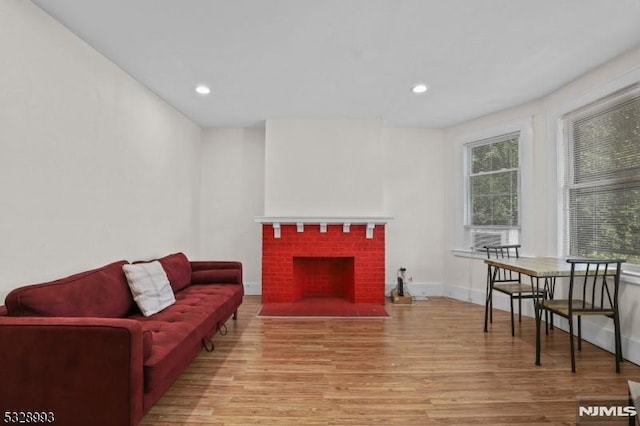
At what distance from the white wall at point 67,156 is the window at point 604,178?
14.7ft

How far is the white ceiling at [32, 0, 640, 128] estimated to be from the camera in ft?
6.81

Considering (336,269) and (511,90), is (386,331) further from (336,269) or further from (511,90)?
(511,90)

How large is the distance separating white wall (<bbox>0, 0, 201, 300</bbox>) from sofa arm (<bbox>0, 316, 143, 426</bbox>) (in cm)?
57

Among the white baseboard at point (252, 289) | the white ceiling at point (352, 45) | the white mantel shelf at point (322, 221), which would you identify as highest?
the white ceiling at point (352, 45)

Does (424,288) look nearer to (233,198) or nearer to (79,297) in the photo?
(233,198)

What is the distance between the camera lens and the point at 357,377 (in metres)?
2.29

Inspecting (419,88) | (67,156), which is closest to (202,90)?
(67,156)

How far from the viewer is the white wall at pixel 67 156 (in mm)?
1859

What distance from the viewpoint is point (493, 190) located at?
4238mm

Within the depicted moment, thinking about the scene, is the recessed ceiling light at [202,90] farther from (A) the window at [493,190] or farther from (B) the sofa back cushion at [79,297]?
(A) the window at [493,190]

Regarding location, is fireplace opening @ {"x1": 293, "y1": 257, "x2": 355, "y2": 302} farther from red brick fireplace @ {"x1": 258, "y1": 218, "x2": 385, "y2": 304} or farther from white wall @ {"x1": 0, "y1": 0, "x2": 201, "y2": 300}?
white wall @ {"x1": 0, "y1": 0, "x2": 201, "y2": 300}

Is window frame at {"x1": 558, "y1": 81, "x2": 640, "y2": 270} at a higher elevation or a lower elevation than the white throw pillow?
higher

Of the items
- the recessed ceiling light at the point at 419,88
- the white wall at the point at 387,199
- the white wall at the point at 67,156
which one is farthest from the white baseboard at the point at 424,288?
the white wall at the point at 67,156

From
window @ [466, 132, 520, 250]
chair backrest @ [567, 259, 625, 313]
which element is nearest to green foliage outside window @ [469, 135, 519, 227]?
window @ [466, 132, 520, 250]
